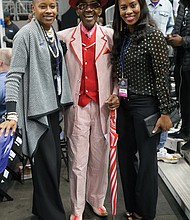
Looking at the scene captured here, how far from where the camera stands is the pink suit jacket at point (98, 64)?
1.99 m

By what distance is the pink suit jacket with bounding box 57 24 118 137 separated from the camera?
199 centimetres

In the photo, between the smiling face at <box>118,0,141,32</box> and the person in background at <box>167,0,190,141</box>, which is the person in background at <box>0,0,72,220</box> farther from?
the person in background at <box>167,0,190,141</box>

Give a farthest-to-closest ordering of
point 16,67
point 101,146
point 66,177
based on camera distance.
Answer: point 66,177 → point 101,146 → point 16,67

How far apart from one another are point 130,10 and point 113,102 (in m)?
0.54

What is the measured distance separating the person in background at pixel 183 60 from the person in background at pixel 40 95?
0.96 metres

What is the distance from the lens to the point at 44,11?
1.76 metres

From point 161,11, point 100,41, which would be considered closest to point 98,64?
point 100,41

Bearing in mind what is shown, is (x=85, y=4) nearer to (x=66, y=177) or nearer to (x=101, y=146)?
(x=101, y=146)

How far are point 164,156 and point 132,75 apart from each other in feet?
4.67

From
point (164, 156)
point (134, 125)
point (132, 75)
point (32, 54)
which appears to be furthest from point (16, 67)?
point (164, 156)

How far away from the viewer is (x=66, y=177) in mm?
3027

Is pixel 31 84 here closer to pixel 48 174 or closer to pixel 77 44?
pixel 77 44

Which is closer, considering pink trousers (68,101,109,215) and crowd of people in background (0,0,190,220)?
crowd of people in background (0,0,190,220)

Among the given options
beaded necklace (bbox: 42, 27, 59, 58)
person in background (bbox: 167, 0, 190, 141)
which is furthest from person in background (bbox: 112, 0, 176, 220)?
person in background (bbox: 167, 0, 190, 141)
